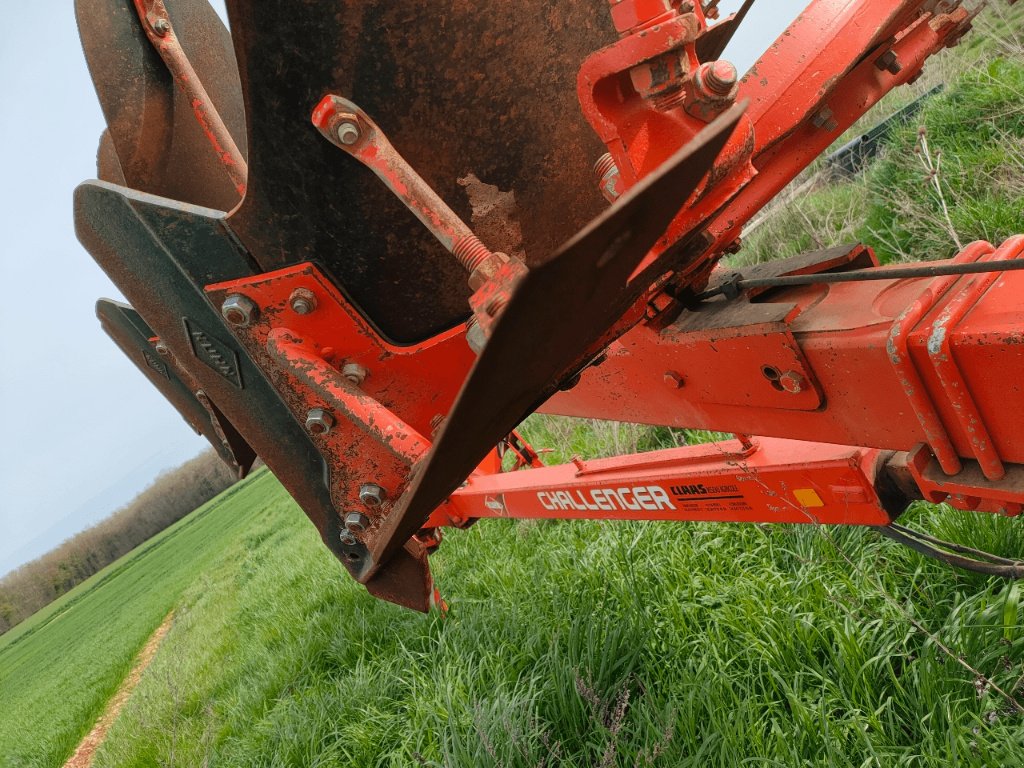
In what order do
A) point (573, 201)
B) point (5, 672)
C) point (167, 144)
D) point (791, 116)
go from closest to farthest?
point (791, 116)
point (573, 201)
point (167, 144)
point (5, 672)

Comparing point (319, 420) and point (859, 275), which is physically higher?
point (319, 420)

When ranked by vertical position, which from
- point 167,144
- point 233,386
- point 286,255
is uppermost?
point 167,144

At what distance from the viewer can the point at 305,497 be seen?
207 cm

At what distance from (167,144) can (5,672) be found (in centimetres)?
2928

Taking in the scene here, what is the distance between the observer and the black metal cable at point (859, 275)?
128 cm

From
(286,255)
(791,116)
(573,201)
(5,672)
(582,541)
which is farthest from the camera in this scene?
(5,672)

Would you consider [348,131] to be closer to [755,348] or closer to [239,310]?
[239,310]

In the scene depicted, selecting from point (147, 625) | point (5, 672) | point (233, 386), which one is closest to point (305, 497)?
point (233, 386)

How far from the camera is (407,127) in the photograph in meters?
1.69

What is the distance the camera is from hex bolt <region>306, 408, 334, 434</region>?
1.79m

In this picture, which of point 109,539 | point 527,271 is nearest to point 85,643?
point 527,271

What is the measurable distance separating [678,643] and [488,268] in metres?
2.20

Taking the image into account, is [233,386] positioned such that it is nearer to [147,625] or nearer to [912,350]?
[912,350]

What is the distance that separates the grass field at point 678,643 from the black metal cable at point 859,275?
0.99 m
